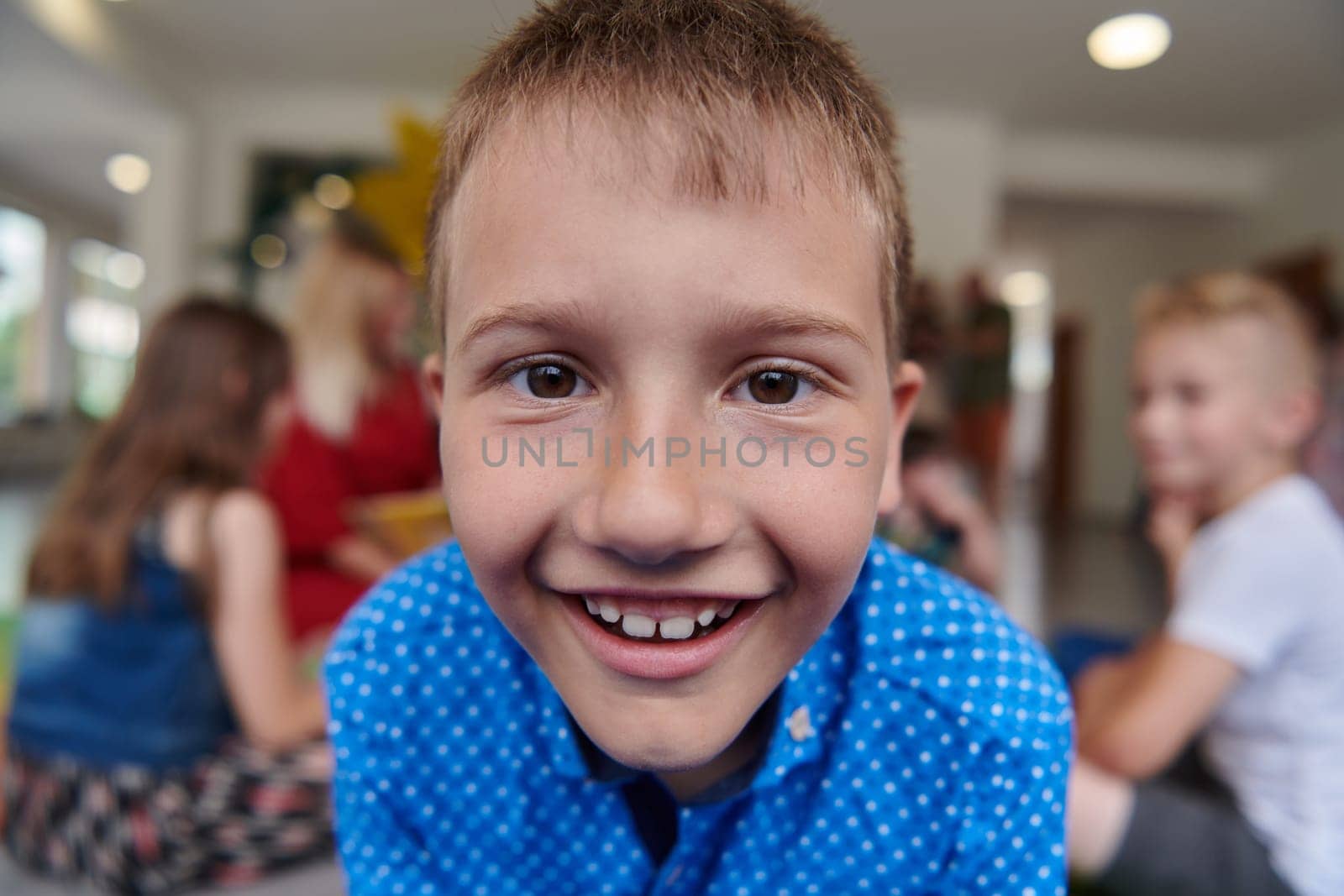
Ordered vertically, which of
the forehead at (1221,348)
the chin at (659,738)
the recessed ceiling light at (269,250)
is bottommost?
the chin at (659,738)

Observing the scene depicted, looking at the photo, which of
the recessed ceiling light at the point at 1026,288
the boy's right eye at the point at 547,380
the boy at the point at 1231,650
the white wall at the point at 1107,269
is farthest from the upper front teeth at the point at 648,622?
the recessed ceiling light at the point at 1026,288

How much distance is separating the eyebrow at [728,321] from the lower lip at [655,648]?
0.46 feet

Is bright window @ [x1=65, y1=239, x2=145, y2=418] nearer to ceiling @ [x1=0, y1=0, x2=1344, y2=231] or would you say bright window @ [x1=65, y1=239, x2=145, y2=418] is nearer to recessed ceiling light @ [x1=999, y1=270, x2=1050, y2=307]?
ceiling @ [x1=0, y1=0, x2=1344, y2=231]

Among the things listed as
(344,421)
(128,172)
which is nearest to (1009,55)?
(344,421)

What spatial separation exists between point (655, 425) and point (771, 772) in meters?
0.28

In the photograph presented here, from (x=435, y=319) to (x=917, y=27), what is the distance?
2726 mm

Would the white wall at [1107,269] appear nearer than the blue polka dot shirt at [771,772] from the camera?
No

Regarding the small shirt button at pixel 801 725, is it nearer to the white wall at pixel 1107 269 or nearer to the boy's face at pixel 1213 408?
the boy's face at pixel 1213 408

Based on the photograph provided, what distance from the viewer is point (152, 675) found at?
3.56 feet

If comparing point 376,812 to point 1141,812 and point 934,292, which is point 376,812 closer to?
point 1141,812

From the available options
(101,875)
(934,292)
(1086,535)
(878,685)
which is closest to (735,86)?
(878,685)

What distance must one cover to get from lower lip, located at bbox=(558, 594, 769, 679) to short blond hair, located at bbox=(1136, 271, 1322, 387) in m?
1.00

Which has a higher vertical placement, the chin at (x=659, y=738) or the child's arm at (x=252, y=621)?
the chin at (x=659, y=738)

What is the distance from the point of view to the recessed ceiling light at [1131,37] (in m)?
2.02
